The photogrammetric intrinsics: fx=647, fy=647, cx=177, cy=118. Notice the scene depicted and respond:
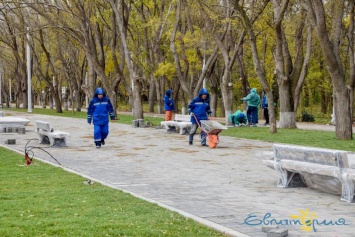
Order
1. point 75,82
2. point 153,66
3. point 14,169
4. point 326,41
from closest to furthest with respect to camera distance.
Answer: point 14,169, point 326,41, point 153,66, point 75,82

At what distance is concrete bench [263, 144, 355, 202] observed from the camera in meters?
9.12

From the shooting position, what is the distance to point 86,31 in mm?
33156

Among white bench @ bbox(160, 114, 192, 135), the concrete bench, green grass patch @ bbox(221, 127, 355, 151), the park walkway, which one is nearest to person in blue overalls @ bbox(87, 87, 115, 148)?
the park walkway

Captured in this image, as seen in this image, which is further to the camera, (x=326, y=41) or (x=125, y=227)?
(x=326, y=41)

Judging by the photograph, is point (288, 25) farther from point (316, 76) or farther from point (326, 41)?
point (326, 41)

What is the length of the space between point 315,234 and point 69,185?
15.6 ft

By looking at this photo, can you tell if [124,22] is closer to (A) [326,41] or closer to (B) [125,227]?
(A) [326,41]

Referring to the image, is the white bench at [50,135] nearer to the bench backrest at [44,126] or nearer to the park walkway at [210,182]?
the bench backrest at [44,126]

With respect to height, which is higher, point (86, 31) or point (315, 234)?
point (86, 31)

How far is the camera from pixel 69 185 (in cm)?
1039

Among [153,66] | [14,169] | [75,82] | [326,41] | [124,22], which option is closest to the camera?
[14,169]

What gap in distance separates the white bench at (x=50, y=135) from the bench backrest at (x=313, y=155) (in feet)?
30.4

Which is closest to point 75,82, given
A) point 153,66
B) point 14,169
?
point 153,66

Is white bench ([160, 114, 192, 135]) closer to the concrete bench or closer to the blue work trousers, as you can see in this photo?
the blue work trousers
